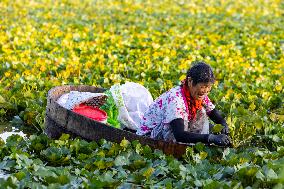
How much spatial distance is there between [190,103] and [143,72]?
3.21m

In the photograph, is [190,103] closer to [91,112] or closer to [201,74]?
[201,74]

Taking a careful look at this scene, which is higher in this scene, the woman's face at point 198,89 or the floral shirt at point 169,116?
the woman's face at point 198,89

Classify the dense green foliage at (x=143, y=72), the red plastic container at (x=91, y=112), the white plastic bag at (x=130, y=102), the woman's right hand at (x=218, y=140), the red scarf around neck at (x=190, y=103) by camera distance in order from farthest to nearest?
the white plastic bag at (x=130, y=102) → the red plastic container at (x=91, y=112) → the red scarf around neck at (x=190, y=103) → the woman's right hand at (x=218, y=140) → the dense green foliage at (x=143, y=72)

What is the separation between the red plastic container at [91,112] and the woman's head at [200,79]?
3.86 feet

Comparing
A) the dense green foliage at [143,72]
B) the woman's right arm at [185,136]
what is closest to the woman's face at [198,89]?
the woman's right arm at [185,136]

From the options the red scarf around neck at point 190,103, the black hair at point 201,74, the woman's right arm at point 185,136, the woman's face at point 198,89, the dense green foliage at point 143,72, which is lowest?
the dense green foliage at point 143,72

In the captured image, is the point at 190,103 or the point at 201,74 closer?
the point at 201,74

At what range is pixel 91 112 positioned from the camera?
6.43 meters

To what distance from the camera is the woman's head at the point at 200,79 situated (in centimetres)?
543

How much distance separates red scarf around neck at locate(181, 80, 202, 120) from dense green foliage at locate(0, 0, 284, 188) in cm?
48

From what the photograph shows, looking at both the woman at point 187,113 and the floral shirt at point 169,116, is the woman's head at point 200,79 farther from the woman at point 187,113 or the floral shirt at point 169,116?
the floral shirt at point 169,116

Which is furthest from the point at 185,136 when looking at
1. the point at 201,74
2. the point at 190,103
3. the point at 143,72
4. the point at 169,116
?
the point at 143,72

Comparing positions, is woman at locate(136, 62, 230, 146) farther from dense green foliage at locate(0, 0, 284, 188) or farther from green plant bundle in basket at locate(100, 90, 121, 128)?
green plant bundle in basket at locate(100, 90, 121, 128)

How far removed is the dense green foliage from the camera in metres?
4.88
